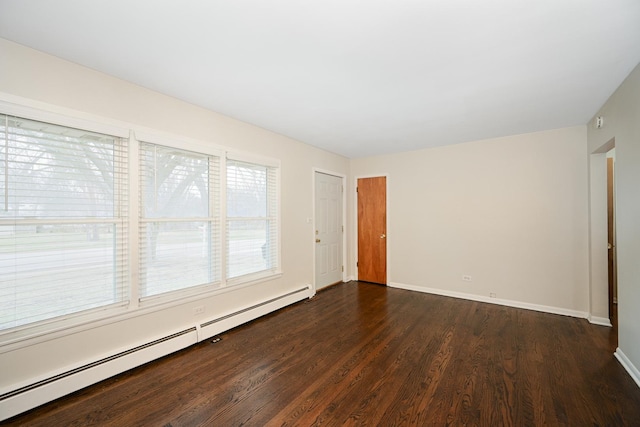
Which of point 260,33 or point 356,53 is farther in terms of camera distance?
point 356,53

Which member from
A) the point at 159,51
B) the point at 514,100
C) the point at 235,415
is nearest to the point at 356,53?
the point at 159,51

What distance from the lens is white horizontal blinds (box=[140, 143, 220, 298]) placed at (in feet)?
8.16

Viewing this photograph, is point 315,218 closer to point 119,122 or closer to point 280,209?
point 280,209

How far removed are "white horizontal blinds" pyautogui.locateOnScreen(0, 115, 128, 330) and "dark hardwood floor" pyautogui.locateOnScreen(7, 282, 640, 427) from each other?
74 centimetres

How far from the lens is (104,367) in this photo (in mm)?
2094

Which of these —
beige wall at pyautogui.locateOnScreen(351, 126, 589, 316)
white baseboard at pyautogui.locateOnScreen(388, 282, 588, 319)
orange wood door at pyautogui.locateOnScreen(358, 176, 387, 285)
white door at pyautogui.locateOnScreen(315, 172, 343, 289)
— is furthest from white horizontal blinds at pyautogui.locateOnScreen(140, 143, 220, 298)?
white baseboard at pyautogui.locateOnScreen(388, 282, 588, 319)

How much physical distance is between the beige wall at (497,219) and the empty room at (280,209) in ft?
0.10

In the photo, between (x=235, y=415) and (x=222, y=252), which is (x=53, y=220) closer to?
(x=222, y=252)

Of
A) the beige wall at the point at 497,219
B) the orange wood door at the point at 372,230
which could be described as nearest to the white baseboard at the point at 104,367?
the orange wood door at the point at 372,230

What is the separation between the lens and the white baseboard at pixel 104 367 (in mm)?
1746

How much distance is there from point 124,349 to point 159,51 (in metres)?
2.44

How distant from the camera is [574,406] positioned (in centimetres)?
184

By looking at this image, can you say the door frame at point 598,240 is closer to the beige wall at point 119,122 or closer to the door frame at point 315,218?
the door frame at point 315,218

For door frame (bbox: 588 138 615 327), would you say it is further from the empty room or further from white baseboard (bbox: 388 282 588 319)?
white baseboard (bbox: 388 282 588 319)
